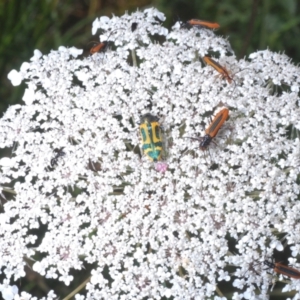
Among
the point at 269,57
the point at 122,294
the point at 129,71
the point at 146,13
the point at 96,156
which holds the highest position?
the point at 146,13

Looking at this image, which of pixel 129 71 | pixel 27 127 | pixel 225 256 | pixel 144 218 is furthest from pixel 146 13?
pixel 225 256

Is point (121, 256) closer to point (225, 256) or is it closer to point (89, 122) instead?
point (225, 256)

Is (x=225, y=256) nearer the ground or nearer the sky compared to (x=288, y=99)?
nearer the ground

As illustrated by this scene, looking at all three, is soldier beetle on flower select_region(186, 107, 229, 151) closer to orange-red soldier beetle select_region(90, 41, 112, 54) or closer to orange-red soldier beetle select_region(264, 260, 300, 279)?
orange-red soldier beetle select_region(264, 260, 300, 279)

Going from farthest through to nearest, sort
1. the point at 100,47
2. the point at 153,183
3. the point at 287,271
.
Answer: the point at 100,47 < the point at 153,183 < the point at 287,271

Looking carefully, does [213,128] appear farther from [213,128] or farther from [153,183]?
[153,183]

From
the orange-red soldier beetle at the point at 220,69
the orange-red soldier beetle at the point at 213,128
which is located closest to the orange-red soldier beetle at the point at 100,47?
the orange-red soldier beetle at the point at 220,69


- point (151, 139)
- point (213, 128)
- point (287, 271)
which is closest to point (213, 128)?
point (213, 128)
